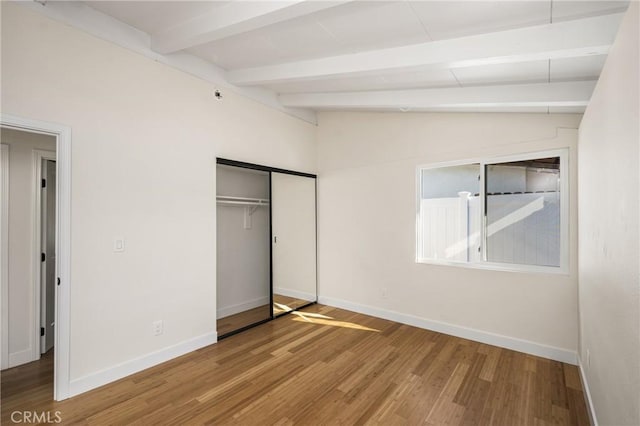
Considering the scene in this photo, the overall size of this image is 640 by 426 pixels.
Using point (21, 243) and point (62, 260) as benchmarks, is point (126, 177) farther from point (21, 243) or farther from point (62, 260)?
point (21, 243)

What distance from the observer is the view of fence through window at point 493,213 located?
3066 millimetres

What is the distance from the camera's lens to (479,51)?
7.14ft

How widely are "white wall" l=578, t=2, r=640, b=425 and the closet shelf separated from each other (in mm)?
3438

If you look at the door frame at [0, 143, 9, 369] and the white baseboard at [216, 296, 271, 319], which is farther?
the white baseboard at [216, 296, 271, 319]

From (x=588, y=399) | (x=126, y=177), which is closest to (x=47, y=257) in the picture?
(x=126, y=177)

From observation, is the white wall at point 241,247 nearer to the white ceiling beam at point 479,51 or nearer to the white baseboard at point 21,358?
the white ceiling beam at point 479,51

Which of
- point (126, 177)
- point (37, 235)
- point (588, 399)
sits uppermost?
point (126, 177)

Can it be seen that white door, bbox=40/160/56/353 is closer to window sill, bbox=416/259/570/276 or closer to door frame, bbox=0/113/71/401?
door frame, bbox=0/113/71/401

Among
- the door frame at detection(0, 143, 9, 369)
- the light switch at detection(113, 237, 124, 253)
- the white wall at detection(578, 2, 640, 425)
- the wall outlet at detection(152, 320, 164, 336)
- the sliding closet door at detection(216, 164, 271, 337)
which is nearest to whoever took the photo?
the white wall at detection(578, 2, 640, 425)

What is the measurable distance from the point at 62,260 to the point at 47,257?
128cm

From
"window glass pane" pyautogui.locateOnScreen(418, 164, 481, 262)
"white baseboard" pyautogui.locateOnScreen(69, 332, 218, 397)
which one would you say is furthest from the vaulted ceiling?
"white baseboard" pyautogui.locateOnScreen(69, 332, 218, 397)

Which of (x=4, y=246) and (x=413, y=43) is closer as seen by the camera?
(x=413, y=43)

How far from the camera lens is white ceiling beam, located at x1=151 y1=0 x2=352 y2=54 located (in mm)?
1969

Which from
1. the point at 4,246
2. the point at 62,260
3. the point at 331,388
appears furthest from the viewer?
the point at 4,246
